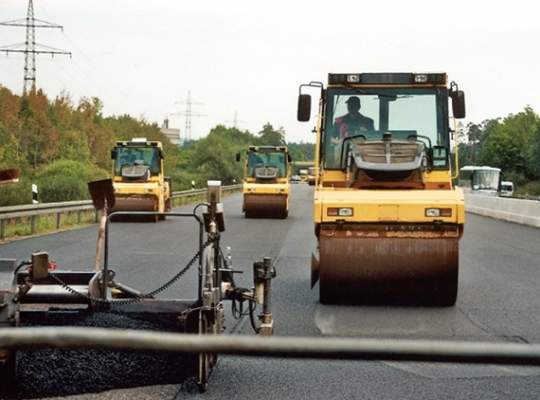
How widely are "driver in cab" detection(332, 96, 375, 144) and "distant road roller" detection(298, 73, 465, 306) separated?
0.5 inches

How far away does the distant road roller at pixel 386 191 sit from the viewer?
10391mm

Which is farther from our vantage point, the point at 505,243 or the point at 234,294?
the point at 505,243

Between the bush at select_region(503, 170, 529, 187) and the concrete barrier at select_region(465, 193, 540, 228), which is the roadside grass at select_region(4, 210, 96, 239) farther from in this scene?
the bush at select_region(503, 170, 529, 187)

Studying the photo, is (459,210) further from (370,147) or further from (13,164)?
(13,164)

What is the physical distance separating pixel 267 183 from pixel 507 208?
29.6 ft

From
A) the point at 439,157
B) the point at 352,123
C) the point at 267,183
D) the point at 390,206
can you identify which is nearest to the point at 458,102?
the point at 439,157

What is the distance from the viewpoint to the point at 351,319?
9.66m

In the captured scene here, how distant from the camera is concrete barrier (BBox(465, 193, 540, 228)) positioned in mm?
29156

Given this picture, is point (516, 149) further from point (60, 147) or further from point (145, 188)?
point (145, 188)

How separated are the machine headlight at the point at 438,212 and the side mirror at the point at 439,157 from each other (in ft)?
4.88

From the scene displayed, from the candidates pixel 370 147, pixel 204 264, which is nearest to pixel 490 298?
pixel 370 147

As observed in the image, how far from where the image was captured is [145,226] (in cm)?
2636

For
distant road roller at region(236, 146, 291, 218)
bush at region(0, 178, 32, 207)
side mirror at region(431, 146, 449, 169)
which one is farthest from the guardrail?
side mirror at region(431, 146, 449, 169)

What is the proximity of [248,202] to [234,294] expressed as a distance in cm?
2437
